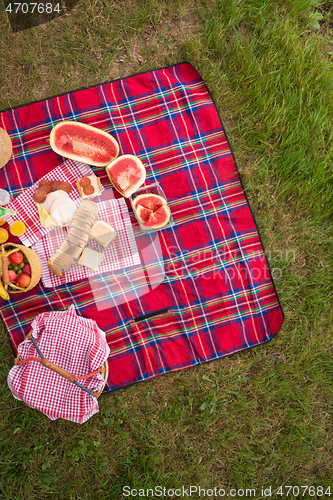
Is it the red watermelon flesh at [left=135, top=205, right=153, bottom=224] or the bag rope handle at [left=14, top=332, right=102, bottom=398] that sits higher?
the red watermelon flesh at [left=135, top=205, right=153, bottom=224]

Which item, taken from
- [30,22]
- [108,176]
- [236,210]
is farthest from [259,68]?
[30,22]

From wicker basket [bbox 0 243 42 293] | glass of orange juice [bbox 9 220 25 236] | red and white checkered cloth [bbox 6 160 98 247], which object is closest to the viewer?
wicker basket [bbox 0 243 42 293]

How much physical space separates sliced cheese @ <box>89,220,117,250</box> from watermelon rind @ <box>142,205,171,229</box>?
0.34 m

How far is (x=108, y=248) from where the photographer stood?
10.1ft

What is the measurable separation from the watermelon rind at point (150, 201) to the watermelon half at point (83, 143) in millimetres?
481

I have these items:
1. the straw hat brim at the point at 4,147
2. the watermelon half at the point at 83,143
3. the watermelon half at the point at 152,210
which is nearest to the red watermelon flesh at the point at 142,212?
the watermelon half at the point at 152,210

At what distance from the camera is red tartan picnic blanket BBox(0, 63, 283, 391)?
10.2ft

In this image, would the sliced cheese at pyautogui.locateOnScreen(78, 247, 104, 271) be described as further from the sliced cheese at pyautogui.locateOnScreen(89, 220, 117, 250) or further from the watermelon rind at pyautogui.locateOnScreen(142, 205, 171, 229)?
the watermelon rind at pyautogui.locateOnScreen(142, 205, 171, 229)

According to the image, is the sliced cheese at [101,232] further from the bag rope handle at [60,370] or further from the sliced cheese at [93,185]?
the bag rope handle at [60,370]

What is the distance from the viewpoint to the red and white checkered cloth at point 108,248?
3.07 meters

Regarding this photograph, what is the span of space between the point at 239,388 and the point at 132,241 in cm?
186

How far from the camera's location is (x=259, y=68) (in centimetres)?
332

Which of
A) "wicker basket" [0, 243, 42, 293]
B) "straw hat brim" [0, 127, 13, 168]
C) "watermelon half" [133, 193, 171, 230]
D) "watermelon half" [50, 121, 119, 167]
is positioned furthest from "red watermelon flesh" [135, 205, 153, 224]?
"straw hat brim" [0, 127, 13, 168]

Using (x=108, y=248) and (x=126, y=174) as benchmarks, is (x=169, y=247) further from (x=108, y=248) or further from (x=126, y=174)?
(x=126, y=174)
